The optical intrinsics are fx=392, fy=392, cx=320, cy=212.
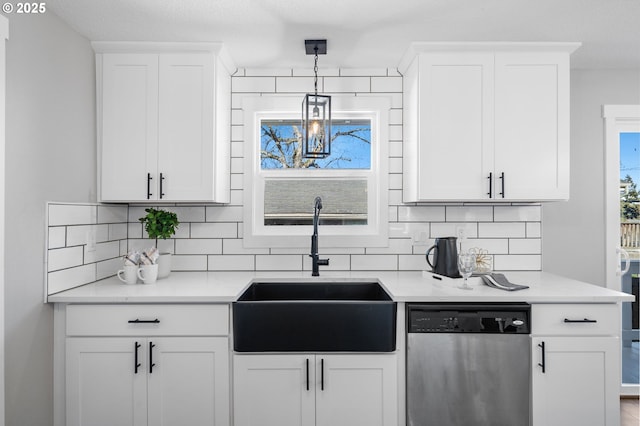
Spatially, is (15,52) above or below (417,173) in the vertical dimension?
above

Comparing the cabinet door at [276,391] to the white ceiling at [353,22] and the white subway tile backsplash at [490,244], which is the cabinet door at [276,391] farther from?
the white ceiling at [353,22]

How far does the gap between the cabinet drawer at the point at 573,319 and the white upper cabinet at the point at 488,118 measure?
2.17ft

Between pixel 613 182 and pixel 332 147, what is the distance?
1.92 metres

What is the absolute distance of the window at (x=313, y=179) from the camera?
266 cm

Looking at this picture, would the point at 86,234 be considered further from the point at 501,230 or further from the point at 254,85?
the point at 501,230

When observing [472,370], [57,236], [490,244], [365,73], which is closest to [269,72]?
[365,73]

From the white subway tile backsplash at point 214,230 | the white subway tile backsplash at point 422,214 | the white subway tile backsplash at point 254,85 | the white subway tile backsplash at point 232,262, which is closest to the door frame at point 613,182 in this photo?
the white subway tile backsplash at point 422,214

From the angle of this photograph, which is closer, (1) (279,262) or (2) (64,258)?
(2) (64,258)

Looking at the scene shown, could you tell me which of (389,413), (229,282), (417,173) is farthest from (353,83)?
(389,413)

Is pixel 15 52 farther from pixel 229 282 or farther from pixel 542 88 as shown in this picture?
pixel 542 88

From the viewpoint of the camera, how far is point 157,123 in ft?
7.43

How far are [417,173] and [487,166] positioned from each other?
40 centimetres

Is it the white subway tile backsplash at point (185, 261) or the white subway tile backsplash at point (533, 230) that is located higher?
the white subway tile backsplash at point (533, 230)

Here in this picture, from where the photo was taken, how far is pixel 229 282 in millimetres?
2250
